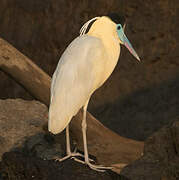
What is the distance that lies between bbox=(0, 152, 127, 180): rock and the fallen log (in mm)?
2149

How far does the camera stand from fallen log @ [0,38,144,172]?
6547 millimetres

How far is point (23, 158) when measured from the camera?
433 cm

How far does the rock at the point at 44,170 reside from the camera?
14.0 feet

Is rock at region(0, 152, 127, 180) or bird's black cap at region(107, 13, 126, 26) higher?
bird's black cap at region(107, 13, 126, 26)

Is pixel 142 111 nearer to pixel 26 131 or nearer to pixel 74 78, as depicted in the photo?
pixel 26 131

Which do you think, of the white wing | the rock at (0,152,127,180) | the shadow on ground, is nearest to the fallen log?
the shadow on ground

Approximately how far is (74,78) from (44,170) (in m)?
0.76

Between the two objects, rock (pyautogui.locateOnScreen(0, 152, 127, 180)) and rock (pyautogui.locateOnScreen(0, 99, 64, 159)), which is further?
rock (pyautogui.locateOnScreen(0, 99, 64, 159))

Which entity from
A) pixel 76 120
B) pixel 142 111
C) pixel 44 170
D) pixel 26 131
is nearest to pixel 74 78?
pixel 44 170

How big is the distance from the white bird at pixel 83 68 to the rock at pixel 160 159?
0.57m

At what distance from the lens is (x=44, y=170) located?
4.25 meters

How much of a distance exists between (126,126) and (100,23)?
4173 mm

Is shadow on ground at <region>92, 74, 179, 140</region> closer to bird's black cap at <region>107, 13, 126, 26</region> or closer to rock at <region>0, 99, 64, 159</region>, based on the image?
rock at <region>0, 99, 64, 159</region>

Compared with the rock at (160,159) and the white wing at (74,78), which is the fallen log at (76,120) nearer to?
the rock at (160,159)
